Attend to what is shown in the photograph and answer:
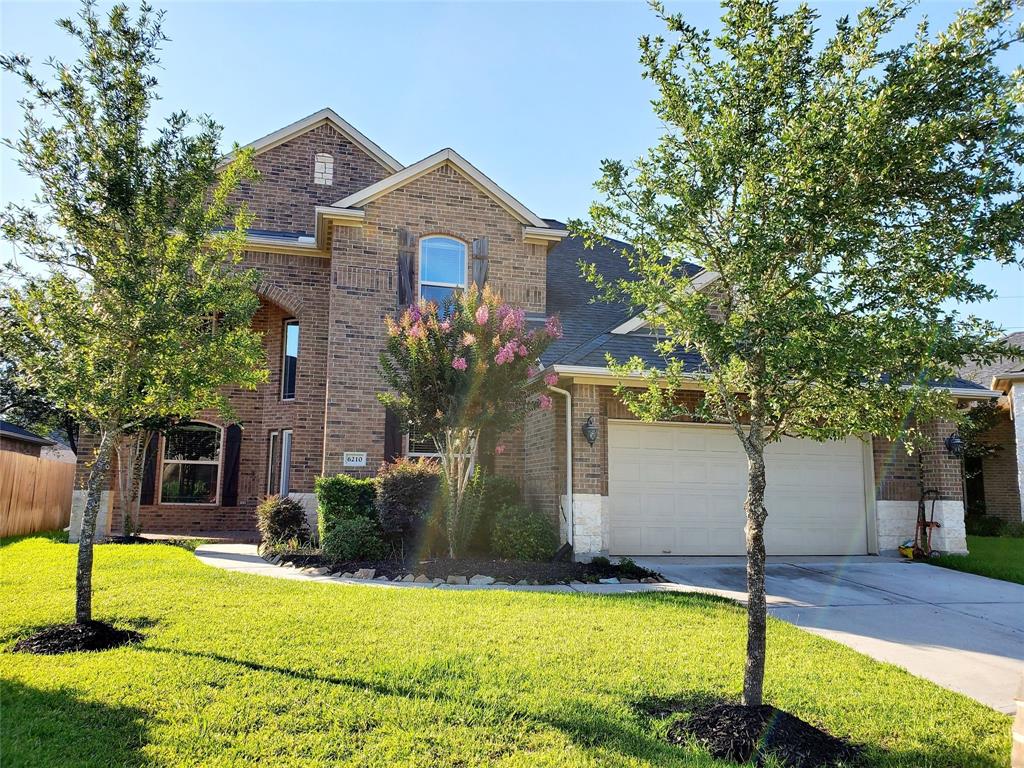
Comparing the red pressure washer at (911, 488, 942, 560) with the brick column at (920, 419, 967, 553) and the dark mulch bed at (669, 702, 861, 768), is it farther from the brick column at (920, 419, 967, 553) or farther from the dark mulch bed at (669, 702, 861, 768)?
the dark mulch bed at (669, 702, 861, 768)

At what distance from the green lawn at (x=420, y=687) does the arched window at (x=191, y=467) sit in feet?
29.3

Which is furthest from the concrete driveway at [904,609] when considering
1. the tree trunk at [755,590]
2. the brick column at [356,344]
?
the brick column at [356,344]

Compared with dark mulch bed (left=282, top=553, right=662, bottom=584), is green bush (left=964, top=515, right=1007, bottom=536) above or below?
above

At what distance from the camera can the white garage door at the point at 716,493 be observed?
11180 mm

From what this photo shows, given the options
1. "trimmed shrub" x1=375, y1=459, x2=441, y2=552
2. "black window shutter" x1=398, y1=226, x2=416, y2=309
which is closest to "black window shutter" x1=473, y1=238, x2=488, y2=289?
"black window shutter" x1=398, y1=226, x2=416, y2=309

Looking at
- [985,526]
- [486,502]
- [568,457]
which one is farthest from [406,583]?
[985,526]

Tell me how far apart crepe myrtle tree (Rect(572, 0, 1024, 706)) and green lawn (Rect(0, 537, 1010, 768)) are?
94 centimetres

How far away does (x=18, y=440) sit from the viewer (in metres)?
24.7

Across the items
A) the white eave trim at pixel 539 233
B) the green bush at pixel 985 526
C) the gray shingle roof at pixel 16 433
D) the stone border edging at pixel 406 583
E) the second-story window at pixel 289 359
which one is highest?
the white eave trim at pixel 539 233

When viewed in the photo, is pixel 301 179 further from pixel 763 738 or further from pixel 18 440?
pixel 18 440

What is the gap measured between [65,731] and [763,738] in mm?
3872

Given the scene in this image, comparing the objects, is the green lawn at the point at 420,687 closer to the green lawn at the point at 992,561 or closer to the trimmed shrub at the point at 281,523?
the trimmed shrub at the point at 281,523

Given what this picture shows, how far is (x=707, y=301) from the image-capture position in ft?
14.1

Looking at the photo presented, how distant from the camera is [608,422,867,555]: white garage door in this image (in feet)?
36.7
